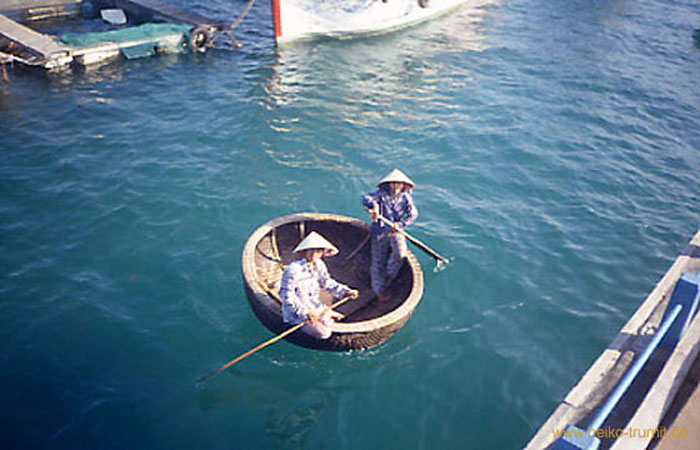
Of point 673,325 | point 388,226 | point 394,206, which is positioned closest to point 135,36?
point 394,206

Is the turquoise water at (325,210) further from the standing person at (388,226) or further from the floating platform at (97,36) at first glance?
the standing person at (388,226)

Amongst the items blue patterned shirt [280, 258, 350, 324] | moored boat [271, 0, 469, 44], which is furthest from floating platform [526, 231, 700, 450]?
moored boat [271, 0, 469, 44]

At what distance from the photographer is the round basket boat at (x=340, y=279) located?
7.62m

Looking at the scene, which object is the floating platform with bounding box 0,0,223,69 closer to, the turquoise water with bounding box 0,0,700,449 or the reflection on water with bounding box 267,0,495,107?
the turquoise water with bounding box 0,0,700,449

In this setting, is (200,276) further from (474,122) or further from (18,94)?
(18,94)

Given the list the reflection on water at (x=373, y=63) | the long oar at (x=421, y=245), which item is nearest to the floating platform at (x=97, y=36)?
the reflection on water at (x=373, y=63)

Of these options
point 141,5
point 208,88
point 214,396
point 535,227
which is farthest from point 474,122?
point 141,5

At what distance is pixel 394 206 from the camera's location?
9.34 meters

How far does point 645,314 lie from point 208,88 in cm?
1470

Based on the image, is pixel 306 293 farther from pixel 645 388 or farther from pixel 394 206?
pixel 645 388

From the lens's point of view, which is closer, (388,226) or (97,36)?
(388,226)

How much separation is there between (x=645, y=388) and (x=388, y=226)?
4548 millimetres

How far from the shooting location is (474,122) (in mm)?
15711

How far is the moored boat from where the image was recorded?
67.3 feet
